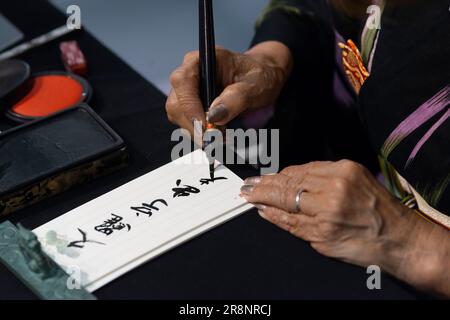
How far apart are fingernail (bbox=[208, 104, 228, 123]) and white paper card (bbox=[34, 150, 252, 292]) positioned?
0.06 m

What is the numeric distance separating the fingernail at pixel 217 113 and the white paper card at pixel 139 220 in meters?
0.06

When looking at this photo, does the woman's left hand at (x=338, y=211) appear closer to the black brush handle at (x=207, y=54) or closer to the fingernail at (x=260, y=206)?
the fingernail at (x=260, y=206)

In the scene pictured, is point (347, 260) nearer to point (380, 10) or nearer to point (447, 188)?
point (447, 188)

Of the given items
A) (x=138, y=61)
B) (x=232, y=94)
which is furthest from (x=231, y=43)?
(x=232, y=94)

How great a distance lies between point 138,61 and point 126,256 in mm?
1108

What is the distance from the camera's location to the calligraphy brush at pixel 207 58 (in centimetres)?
75

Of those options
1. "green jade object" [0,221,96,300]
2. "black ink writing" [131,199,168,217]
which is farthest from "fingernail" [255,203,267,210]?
"green jade object" [0,221,96,300]

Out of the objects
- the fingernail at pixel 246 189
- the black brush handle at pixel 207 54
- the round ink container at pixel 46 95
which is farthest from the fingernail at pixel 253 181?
the round ink container at pixel 46 95

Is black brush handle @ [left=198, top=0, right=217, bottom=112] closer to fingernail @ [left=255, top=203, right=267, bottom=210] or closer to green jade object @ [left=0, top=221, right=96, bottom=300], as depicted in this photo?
fingernail @ [left=255, top=203, right=267, bottom=210]

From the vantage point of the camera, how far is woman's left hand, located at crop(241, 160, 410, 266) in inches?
26.7

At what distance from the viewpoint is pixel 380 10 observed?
82 centimetres

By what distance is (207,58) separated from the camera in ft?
2.66

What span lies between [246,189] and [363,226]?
15 centimetres

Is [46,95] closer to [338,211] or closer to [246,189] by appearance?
[246,189]
